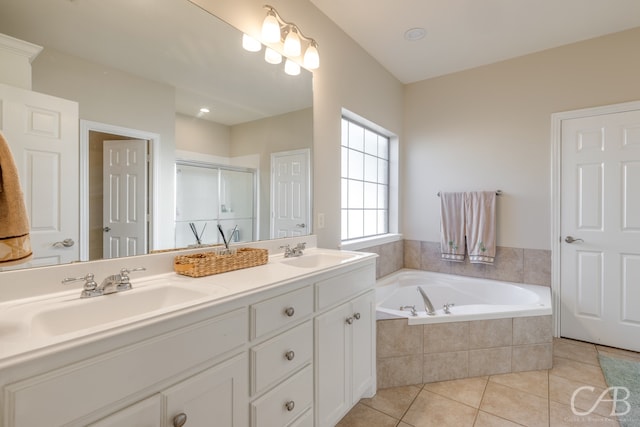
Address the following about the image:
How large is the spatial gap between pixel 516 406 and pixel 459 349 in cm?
41

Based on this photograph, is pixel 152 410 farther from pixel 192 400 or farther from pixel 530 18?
pixel 530 18

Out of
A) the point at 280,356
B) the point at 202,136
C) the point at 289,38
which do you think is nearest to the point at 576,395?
the point at 280,356

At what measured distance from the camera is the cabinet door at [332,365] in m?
1.39

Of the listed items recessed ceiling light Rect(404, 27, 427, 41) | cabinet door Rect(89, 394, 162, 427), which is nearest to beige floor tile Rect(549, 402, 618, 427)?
cabinet door Rect(89, 394, 162, 427)

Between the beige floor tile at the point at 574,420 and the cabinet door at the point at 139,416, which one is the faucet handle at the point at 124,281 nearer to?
the cabinet door at the point at 139,416

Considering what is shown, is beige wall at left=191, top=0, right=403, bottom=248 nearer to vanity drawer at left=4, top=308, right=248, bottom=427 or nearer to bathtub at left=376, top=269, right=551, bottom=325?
bathtub at left=376, top=269, right=551, bottom=325

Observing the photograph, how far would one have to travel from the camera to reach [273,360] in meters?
1.14

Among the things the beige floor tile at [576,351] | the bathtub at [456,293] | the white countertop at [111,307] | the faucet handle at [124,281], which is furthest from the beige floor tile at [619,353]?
the faucet handle at [124,281]

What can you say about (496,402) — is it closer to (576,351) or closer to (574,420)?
(574,420)

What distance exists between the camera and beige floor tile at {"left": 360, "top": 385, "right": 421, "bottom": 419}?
5.80 ft

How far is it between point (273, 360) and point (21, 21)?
1437mm

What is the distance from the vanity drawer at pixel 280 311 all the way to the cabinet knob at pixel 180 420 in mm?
290

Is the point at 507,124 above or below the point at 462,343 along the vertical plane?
above

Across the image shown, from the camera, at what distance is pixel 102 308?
3.22ft
